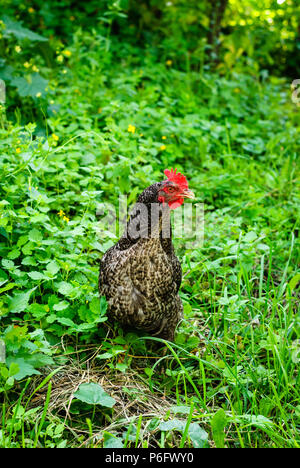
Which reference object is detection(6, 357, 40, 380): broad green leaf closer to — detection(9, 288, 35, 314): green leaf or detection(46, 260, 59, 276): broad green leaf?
detection(9, 288, 35, 314): green leaf

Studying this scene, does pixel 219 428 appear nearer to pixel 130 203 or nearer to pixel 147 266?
pixel 147 266

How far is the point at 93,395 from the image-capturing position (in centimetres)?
226

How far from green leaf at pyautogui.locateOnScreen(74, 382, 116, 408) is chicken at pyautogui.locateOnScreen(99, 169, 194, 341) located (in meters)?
0.42

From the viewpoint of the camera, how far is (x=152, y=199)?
2566 mm

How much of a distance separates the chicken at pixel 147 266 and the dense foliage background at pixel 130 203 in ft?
0.44

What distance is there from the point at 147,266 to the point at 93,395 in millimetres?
708

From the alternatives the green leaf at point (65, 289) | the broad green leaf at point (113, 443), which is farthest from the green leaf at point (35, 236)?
the broad green leaf at point (113, 443)

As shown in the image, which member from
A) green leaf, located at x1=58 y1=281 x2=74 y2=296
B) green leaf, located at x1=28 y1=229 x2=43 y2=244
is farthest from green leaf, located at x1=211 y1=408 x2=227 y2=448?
green leaf, located at x1=28 y1=229 x2=43 y2=244

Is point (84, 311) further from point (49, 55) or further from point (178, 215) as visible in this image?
point (49, 55)

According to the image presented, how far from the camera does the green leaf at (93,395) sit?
2.23 m

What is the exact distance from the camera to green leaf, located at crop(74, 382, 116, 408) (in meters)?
2.23

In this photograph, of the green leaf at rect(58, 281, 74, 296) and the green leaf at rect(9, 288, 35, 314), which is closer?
the green leaf at rect(9, 288, 35, 314)

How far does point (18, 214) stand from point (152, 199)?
3.21ft
